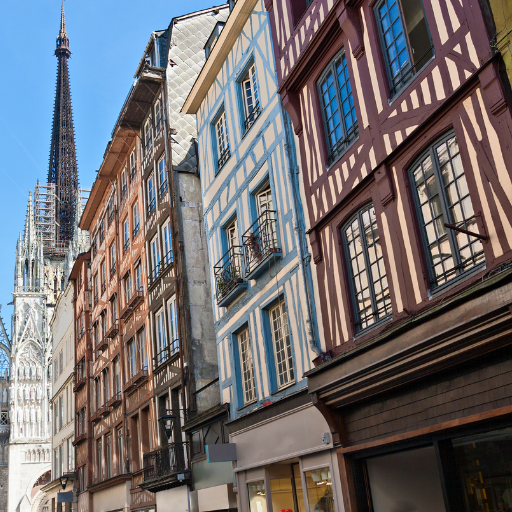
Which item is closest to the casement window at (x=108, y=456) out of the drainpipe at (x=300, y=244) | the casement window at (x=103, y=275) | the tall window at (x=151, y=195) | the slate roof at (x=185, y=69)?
the casement window at (x=103, y=275)

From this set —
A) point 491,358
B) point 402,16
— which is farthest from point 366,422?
point 402,16

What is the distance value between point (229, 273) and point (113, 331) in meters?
12.5

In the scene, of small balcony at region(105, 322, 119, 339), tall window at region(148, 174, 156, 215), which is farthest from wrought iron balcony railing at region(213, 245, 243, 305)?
small balcony at region(105, 322, 119, 339)

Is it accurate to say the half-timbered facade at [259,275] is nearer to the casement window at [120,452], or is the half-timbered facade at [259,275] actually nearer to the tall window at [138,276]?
the tall window at [138,276]

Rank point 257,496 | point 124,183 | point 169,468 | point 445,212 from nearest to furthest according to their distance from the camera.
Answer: point 445,212 < point 257,496 < point 169,468 < point 124,183

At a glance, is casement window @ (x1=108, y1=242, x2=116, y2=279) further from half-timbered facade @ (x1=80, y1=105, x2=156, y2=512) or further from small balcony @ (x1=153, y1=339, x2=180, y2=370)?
small balcony @ (x1=153, y1=339, x2=180, y2=370)

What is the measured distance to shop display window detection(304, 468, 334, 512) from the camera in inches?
419

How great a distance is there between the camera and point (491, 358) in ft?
24.3

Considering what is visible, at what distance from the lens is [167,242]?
20875 mm

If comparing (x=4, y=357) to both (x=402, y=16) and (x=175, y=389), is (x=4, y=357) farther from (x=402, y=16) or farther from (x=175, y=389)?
(x=402, y=16)

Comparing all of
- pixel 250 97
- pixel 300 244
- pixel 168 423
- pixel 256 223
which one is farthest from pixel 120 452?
pixel 300 244

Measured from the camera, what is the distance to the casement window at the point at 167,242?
67.2ft

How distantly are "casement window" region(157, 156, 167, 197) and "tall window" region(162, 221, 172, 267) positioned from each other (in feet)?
3.86

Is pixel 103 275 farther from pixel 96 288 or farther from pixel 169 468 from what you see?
pixel 169 468
